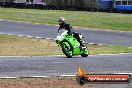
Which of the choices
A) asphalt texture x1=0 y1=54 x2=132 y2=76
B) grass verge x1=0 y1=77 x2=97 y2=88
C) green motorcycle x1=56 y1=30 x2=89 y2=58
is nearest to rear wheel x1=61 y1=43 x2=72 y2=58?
green motorcycle x1=56 y1=30 x2=89 y2=58

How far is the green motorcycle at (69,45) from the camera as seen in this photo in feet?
56.1

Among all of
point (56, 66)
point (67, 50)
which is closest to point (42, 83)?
point (56, 66)

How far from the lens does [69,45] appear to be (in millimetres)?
17453

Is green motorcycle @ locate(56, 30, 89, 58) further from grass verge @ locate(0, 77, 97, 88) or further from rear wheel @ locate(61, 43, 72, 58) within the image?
grass verge @ locate(0, 77, 97, 88)

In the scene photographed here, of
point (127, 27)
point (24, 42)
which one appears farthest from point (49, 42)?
point (127, 27)

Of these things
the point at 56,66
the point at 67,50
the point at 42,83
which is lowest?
the point at 67,50

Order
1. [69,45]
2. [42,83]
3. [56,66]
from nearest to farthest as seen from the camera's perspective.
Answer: [42,83] → [56,66] → [69,45]

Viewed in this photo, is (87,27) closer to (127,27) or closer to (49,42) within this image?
(127,27)

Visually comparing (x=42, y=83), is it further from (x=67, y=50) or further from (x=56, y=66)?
(x=67, y=50)

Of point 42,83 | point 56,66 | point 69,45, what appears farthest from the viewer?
point 69,45

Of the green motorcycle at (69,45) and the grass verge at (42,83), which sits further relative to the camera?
the green motorcycle at (69,45)

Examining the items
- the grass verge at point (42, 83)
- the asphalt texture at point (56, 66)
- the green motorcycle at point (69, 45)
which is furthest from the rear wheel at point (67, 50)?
the grass verge at point (42, 83)

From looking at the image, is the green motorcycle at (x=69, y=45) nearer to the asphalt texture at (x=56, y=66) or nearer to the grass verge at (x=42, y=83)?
the asphalt texture at (x=56, y=66)

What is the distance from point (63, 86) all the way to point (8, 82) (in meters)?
1.39
